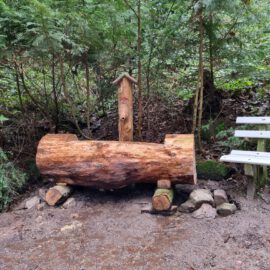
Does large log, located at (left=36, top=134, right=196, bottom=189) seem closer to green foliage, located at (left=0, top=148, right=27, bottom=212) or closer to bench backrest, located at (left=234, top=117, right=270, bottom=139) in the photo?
green foliage, located at (left=0, top=148, right=27, bottom=212)

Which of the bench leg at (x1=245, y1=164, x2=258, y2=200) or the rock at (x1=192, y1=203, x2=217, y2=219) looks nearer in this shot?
the rock at (x1=192, y1=203, x2=217, y2=219)

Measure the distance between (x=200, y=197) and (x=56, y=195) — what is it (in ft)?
6.11

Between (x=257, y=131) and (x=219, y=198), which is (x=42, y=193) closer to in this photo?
(x=219, y=198)

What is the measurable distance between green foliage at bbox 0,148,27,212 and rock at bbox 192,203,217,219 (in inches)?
97.3

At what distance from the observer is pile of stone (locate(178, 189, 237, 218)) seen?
358 centimetres

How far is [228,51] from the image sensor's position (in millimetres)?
4754

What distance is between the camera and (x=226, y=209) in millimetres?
3574

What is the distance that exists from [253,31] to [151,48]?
1.62 m

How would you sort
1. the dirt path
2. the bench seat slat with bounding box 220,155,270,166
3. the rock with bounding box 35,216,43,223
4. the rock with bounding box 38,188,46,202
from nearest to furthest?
the dirt path → the bench seat slat with bounding box 220,155,270,166 → the rock with bounding box 35,216,43,223 → the rock with bounding box 38,188,46,202

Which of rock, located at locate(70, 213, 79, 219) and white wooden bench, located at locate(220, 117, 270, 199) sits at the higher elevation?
white wooden bench, located at locate(220, 117, 270, 199)

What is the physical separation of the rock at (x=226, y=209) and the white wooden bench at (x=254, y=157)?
13.7 inches

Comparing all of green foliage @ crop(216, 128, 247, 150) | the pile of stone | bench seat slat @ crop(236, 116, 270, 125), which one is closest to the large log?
the pile of stone

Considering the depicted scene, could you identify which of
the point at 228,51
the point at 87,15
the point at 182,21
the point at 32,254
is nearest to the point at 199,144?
the point at 228,51

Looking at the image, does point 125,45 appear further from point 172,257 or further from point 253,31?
point 172,257
